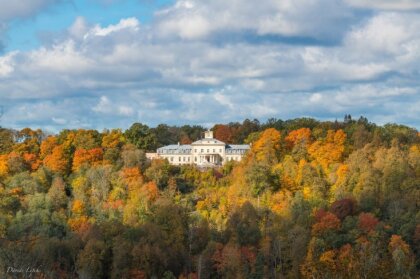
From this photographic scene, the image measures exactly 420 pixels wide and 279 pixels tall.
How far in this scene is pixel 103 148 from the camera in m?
84.2

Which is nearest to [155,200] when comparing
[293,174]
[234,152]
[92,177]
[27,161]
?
[92,177]

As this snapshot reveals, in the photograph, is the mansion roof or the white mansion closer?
the mansion roof

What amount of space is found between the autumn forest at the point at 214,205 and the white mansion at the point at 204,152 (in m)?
2.66

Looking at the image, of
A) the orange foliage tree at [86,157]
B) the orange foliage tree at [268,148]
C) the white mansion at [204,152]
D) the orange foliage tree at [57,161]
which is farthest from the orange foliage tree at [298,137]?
the orange foliage tree at [57,161]

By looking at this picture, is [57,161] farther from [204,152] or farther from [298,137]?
[298,137]

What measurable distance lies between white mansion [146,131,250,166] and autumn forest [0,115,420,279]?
2.66 meters

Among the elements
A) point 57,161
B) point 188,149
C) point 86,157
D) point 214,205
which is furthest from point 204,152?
point 214,205

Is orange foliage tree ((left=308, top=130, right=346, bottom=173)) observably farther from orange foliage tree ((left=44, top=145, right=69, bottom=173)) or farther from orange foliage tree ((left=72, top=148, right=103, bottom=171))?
orange foliage tree ((left=44, top=145, right=69, bottom=173))

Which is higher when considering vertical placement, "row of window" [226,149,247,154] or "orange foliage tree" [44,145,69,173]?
"row of window" [226,149,247,154]

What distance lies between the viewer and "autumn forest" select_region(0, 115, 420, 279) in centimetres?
5328

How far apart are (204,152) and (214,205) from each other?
2821 centimetres

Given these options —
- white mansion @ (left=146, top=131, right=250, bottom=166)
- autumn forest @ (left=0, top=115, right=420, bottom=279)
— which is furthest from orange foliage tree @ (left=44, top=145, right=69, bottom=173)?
white mansion @ (left=146, top=131, right=250, bottom=166)

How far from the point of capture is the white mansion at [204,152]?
95.3 metres

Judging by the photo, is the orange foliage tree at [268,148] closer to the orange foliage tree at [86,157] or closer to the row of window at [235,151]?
the row of window at [235,151]
